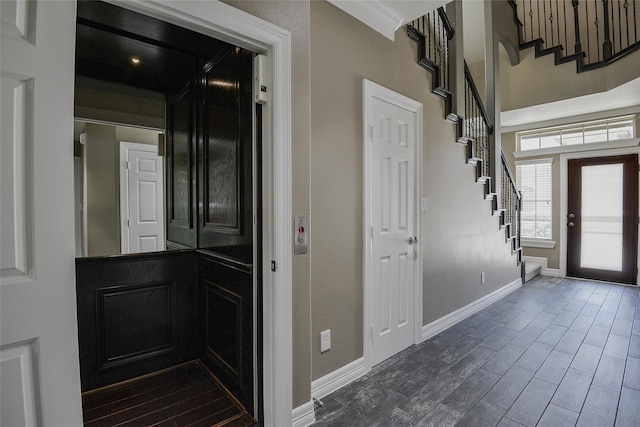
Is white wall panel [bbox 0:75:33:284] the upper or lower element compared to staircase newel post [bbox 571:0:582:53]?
lower

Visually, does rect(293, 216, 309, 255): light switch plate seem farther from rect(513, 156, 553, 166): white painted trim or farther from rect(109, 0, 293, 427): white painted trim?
rect(513, 156, 553, 166): white painted trim

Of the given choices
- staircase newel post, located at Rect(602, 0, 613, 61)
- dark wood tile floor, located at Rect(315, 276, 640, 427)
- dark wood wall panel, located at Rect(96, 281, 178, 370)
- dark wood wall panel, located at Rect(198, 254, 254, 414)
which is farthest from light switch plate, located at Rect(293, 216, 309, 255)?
staircase newel post, located at Rect(602, 0, 613, 61)

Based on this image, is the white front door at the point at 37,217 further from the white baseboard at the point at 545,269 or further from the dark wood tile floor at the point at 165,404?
the white baseboard at the point at 545,269

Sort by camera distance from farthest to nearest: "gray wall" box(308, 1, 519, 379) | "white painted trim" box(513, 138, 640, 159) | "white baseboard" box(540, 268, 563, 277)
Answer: "white baseboard" box(540, 268, 563, 277)
"white painted trim" box(513, 138, 640, 159)
"gray wall" box(308, 1, 519, 379)

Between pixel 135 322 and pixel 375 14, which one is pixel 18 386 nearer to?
pixel 135 322


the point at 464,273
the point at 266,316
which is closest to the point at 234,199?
the point at 266,316

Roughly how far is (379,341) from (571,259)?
15.6 feet

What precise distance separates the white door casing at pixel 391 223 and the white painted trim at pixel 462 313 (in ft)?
0.62

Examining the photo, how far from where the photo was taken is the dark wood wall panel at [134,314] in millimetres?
2039

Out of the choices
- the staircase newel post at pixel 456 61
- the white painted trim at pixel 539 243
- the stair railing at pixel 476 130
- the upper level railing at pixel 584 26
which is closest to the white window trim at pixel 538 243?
the white painted trim at pixel 539 243

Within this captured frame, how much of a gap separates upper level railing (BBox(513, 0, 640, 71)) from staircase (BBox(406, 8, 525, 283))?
1.86 meters

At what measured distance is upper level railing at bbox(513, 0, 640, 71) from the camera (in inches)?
165

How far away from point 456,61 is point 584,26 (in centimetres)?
361

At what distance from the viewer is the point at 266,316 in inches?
61.7
